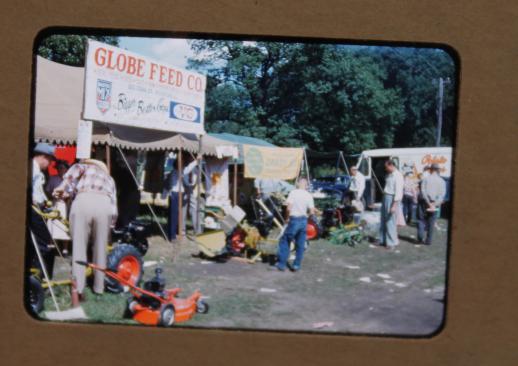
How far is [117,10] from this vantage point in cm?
395

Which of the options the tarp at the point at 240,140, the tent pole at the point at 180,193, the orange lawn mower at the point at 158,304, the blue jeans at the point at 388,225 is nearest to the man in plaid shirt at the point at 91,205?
the orange lawn mower at the point at 158,304

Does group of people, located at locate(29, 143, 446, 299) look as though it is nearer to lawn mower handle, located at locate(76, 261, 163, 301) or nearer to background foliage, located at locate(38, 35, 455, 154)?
lawn mower handle, located at locate(76, 261, 163, 301)

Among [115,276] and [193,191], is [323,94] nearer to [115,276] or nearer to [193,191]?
[193,191]

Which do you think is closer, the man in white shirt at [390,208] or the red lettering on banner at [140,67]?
the red lettering on banner at [140,67]

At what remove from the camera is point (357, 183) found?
14.3ft

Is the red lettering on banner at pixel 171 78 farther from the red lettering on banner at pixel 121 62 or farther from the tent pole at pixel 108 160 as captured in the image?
the tent pole at pixel 108 160

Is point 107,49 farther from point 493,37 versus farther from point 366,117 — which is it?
point 493,37

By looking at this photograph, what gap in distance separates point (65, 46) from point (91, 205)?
1234 millimetres

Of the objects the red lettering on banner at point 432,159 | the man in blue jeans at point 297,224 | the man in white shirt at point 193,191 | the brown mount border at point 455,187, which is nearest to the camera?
the brown mount border at point 455,187

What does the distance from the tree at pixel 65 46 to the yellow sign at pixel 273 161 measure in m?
1.35

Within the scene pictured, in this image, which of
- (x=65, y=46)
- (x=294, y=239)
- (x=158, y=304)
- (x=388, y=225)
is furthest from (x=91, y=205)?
(x=388, y=225)

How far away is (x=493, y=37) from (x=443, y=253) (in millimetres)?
1593

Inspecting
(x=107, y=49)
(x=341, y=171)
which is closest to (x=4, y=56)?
(x=107, y=49)

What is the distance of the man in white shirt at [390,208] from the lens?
432 cm
